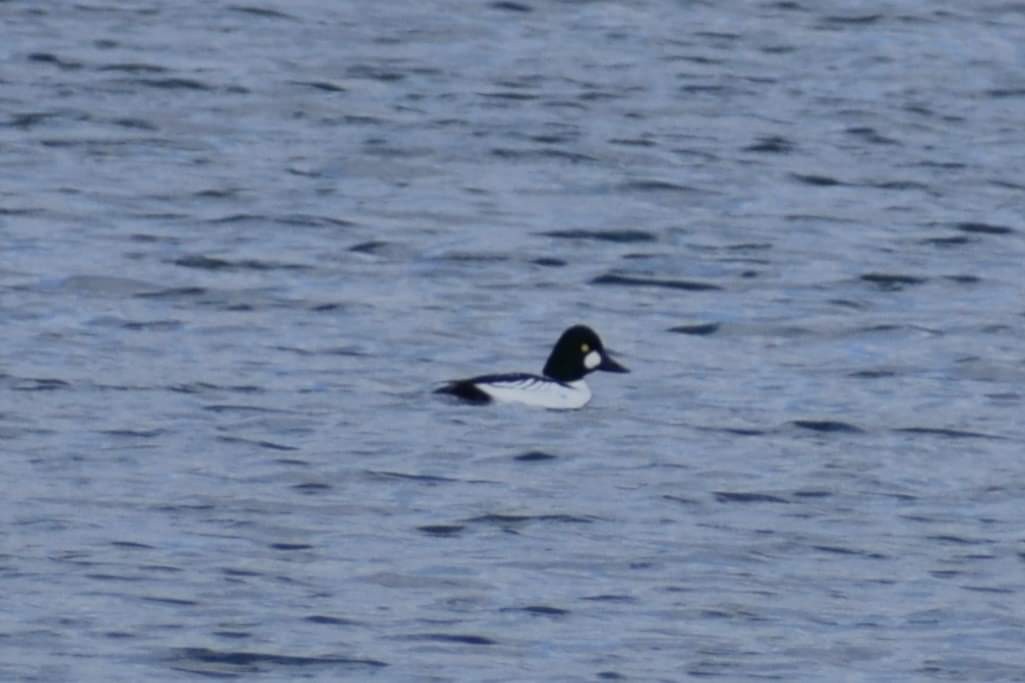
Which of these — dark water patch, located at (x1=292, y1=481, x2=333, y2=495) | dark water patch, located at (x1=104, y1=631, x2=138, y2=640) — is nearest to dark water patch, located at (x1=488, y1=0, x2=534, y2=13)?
dark water patch, located at (x1=292, y1=481, x2=333, y2=495)

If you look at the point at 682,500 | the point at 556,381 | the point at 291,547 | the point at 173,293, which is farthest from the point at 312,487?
the point at 173,293

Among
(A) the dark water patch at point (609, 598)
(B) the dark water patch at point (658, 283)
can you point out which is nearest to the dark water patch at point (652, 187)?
(B) the dark water patch at point (658, 283)

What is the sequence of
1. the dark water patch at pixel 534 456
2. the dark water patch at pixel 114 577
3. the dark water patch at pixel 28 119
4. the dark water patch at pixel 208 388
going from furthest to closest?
1. the dark water patch at pixel 28 119
2. the dark water patch at pixel 208 388
3. the dark water patch at pixel 534 456
4. the dark water patch at pixel 114 577

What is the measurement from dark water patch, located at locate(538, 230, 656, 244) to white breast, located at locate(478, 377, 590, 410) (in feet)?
12.4

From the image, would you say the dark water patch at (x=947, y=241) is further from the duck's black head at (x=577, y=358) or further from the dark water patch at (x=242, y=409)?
the dark water patch at (x=242, y=409)

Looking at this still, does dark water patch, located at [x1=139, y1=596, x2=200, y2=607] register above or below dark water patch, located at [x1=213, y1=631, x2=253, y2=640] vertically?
above

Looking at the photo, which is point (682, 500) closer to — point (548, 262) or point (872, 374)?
point (872, 374)

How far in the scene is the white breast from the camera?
15203 millimetres

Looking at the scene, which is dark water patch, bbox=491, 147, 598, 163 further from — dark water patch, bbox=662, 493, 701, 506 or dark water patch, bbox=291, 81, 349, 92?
dark water patch, bbox=662, 493, 701, 506

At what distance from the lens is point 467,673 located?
1076 cm

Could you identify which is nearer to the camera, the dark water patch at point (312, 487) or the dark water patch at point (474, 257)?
the dark water patch at point (312, 487)

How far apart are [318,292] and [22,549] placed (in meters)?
5.78

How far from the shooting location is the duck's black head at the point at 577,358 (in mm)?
15711

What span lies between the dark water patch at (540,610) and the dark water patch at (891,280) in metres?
7.22
